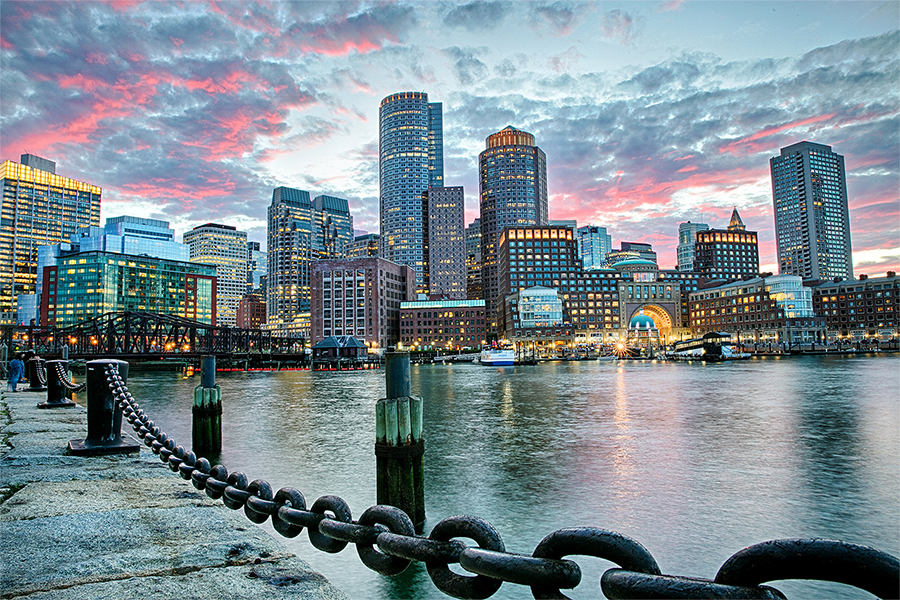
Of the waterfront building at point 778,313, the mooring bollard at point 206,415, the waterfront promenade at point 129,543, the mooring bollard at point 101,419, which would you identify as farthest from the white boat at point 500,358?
the waterfront promenade at point 129,543

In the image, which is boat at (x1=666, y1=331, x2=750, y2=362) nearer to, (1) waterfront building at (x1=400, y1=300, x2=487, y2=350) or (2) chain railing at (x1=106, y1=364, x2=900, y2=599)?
(1) waterfront building at (x1=400, y1=300, x2=487, y2=350)

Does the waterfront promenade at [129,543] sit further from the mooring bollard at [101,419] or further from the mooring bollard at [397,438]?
the mooring bollard at [397,438]

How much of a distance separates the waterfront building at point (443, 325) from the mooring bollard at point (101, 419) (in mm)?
174773

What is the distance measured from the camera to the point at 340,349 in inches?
5359

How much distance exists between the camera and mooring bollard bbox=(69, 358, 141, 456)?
36.6ft

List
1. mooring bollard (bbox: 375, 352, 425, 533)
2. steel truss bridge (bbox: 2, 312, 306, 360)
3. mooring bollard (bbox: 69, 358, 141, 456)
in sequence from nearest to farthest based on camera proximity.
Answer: mooring bollard (bbox: 375, 352, 425, 533) → mooring bollard (bbox: 69, 358, 141, 456) → steel truss bridge (bbox: 2, 312, 306, 360)

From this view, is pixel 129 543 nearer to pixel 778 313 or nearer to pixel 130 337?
pixel 130 337

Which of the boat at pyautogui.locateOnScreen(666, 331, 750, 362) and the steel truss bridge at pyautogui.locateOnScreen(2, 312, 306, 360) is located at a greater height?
the steel truss bridge at pyautogui.locateOnScreen(2, 312, 306, 360)

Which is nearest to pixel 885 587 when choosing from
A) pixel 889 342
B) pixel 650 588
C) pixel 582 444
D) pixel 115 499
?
pixel 650 588

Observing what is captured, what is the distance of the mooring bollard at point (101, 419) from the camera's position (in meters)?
11.1

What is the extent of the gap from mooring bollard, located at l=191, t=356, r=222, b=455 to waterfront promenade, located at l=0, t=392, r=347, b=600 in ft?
29.3

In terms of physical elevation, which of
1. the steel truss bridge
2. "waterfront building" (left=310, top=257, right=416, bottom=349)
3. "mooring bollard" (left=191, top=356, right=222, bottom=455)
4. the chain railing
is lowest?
"mooring bollard" (left=191, top=356, right=222, bottom=455)

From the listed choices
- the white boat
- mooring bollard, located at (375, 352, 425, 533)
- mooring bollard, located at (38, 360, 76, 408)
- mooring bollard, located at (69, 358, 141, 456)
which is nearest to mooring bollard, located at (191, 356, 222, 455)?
mooring bollard, located at (38, 360, 76, 408)

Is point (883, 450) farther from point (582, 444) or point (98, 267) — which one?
point (98, 267)
